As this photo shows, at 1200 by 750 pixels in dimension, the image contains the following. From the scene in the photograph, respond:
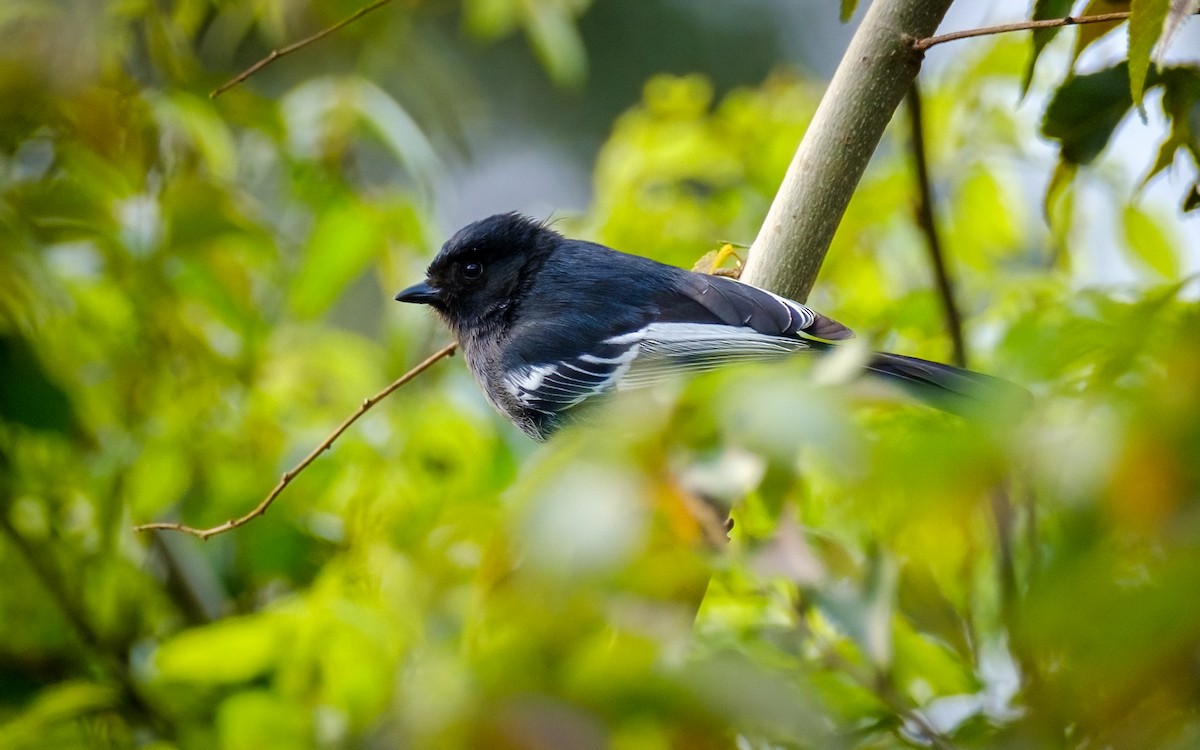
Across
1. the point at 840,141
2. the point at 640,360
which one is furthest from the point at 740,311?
the point at 840,141

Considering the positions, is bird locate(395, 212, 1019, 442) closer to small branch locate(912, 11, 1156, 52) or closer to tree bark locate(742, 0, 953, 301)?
tree bark locate(742, 0, 953, 301)

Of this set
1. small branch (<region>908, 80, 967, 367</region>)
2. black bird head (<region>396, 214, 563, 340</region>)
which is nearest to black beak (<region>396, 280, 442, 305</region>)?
black bird head (<region>396, 214, 563, 340</region>)

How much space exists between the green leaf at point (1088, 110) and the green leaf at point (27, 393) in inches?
69.2

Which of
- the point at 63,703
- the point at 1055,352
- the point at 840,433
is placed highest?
the point at 1055,352

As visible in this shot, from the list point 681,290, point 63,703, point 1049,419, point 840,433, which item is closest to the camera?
point 840,433

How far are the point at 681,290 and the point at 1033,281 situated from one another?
2.52ft

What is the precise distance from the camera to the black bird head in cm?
291

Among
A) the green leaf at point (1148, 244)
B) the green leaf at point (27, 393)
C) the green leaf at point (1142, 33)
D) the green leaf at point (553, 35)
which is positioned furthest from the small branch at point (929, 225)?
the green leaf at point (27, 393)

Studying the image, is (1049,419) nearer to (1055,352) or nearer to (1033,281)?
(1055,352)

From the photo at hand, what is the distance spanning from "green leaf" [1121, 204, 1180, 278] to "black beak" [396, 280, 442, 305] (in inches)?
66.4

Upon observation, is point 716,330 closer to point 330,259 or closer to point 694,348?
point 694,348

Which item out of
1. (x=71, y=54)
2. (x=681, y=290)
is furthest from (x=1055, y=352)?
(x=681, y=290)

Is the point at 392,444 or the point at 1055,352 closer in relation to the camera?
the point at 1055,352

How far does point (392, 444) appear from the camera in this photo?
7.66 ft
